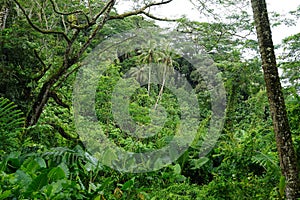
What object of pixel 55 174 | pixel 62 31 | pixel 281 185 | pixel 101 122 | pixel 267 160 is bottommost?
pixel 101 122

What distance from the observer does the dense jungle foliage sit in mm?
3247

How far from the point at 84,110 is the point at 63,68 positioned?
2.56 m

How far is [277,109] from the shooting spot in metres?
2.99

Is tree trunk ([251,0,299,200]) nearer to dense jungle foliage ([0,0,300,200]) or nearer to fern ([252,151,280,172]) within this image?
dense jungle foliage ([0,0,300,200])

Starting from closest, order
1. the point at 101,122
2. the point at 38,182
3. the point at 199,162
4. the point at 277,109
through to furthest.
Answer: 1. the point at 38,182
2. the point at 277,109
3. the point at 199,162
4. the point at 101,122

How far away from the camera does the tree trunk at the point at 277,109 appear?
293 centimetres

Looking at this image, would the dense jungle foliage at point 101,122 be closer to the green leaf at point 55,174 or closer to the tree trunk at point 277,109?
the green leaf at point 55,174

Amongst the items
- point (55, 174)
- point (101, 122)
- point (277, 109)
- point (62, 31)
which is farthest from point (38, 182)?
point (101, 122)

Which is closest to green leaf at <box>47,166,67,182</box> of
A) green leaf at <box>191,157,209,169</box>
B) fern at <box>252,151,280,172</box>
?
fern at <box>252,151,280,172</box>

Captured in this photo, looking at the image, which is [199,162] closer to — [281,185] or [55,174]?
[281,185]

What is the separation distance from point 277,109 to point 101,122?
540 cm

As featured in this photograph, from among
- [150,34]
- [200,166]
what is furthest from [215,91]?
[200,166]

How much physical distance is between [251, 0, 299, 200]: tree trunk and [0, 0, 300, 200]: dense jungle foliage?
0.17 m

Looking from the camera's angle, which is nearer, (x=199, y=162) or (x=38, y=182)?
(x=38, y=182)
